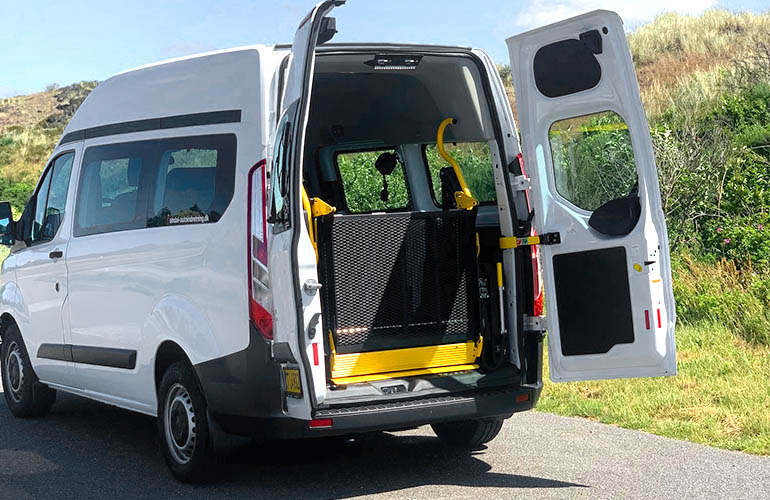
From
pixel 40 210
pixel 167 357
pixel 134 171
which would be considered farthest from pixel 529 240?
pixel 40 210

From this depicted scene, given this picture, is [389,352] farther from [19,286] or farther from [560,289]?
[19,286]

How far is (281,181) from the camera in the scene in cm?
571

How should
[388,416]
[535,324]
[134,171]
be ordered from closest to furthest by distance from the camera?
[388,416] → [535,324] → [134,171]

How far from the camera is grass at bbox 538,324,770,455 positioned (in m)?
7.40

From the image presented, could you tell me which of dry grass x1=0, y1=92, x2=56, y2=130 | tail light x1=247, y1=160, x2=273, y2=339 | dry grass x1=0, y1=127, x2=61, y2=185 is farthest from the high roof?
dry grass x1=0, y1=92, x2=56, y2=130

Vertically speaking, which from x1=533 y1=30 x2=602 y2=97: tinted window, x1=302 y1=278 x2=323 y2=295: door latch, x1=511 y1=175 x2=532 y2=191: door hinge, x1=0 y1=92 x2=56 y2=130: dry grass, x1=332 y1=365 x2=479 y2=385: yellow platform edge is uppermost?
x1=0 y1=92 x2=56 y2=130: dry grass

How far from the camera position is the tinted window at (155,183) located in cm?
620

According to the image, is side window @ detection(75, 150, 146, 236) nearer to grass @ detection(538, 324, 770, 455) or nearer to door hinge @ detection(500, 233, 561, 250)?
door hinge @ detection(500, 233, 561, 250)

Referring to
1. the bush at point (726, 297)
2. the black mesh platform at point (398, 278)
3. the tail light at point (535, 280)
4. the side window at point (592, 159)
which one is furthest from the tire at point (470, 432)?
the bush at point (726, 297)

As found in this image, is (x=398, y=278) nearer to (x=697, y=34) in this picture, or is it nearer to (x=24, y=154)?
(x=697, y=34)

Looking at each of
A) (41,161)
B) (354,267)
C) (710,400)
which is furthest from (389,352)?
(41,161)

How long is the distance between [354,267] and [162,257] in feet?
3.71

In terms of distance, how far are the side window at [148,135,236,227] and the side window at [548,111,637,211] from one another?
6.16 feet

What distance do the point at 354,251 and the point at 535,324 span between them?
115cm
